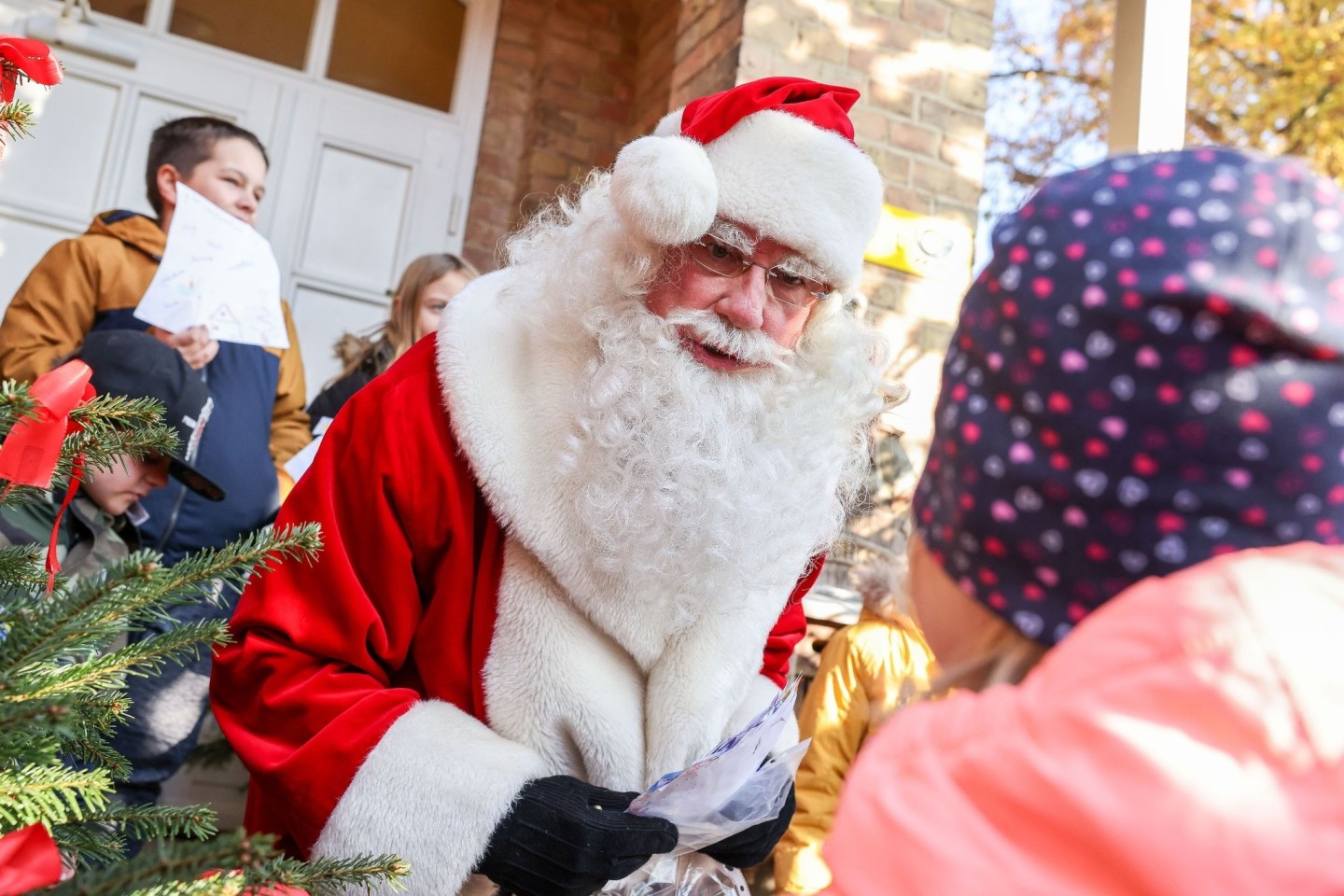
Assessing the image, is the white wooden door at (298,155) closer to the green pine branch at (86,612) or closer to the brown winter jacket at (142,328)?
the brown winter jacket at (142,328)

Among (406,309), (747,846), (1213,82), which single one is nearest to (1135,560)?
(747,846)

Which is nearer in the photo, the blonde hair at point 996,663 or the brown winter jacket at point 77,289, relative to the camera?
the blonde hair at point 996,663

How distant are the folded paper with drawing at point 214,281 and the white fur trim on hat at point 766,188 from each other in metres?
1.18

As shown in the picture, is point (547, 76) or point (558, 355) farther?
point (547, 76)

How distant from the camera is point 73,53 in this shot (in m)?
4.57

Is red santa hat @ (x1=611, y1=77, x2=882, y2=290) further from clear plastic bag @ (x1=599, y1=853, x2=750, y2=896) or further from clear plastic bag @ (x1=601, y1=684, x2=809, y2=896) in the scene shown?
clear plastic bag @ (x1=599, y1=853, x2=750, y2=896)

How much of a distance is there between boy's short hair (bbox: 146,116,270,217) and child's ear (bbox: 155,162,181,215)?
1 cm

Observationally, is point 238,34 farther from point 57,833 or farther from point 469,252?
point 57,833

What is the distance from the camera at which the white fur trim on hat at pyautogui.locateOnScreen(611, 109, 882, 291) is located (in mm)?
1884

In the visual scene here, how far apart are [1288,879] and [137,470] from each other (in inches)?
87.3

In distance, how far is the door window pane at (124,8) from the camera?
475cm

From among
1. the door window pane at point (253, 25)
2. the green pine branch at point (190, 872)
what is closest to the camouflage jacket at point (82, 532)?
the green pine branch at point (190, 872)

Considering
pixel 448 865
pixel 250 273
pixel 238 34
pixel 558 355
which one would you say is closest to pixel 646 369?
pixel 558 355

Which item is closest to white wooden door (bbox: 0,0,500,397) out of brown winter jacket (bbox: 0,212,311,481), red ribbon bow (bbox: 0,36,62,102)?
brown winter jacket (bbox: 0,212,311,481)
